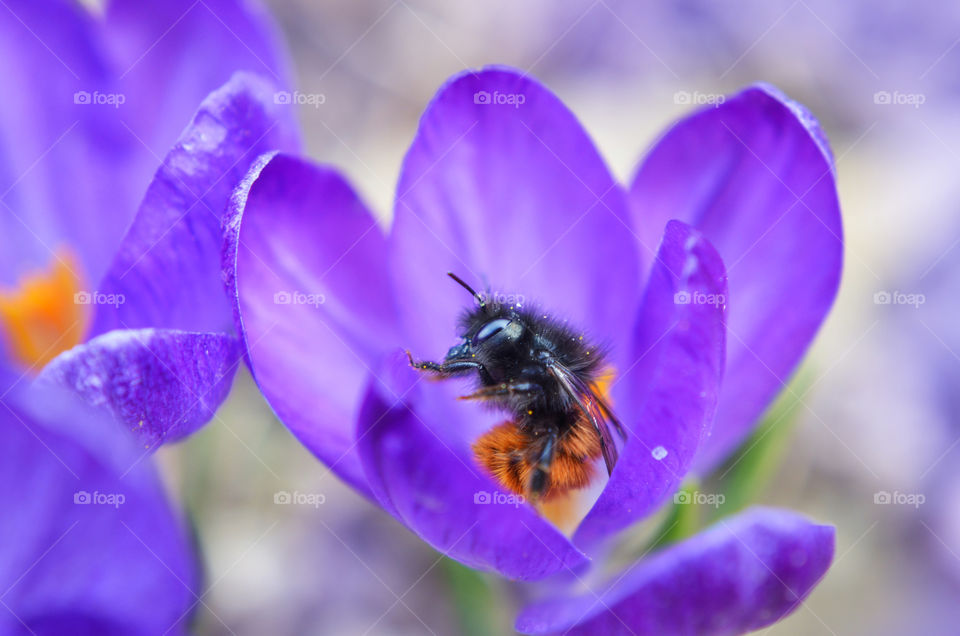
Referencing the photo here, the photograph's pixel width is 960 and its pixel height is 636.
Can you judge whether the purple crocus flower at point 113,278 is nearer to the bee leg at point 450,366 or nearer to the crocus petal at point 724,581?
the bee leg at point 450,366

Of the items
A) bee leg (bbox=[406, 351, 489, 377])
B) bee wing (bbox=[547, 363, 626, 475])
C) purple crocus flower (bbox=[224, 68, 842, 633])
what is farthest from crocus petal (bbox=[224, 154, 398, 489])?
bee wing (bbox=[547, 363, 626, 475])

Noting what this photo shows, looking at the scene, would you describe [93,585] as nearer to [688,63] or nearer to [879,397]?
[879,397]

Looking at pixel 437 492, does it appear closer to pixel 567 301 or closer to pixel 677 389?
pixel 677 389

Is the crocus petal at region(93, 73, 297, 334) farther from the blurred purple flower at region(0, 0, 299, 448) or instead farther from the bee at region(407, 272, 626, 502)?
the bee at region(407, 272, 626, 502)

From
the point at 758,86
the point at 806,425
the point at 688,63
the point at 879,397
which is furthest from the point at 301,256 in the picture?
the point at 688,63

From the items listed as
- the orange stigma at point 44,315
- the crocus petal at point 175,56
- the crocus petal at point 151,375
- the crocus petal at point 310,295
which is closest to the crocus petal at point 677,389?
the crocus petal at point 310,295
